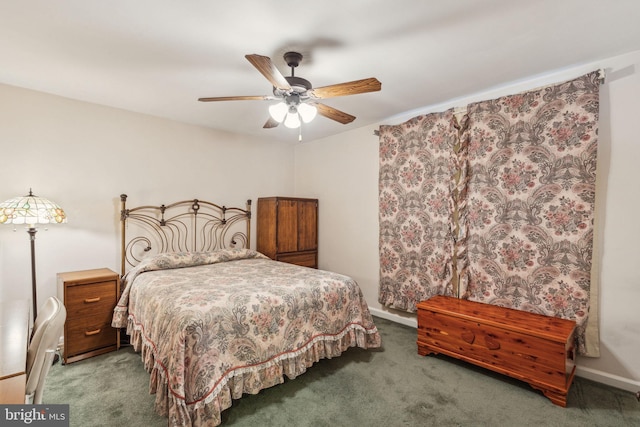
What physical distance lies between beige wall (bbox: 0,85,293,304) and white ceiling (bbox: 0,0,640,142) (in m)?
0.29

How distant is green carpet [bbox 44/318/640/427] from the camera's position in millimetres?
1944

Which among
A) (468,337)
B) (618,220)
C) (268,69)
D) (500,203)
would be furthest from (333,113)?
(618,220)

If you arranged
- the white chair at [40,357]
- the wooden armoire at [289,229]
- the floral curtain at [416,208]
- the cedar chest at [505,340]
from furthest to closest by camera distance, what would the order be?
the wooden armoire at [289,229] < the floral curtain at [416,208] < the cedar chest at [505,340] < the white chair at [40,357]

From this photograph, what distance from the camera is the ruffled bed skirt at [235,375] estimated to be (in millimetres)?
1766

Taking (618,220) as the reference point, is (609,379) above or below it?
below

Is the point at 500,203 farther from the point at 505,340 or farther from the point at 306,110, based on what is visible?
the point at 306,110

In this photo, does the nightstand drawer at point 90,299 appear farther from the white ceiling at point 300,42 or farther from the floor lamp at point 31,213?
the white ceiling at point 300,42

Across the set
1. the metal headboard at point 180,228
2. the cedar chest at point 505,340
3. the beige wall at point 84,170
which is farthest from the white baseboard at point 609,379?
the beige wall at point 84,170

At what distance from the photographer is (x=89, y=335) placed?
274 cm

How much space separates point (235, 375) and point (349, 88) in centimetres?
199

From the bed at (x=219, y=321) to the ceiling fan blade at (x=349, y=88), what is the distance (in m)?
1.48

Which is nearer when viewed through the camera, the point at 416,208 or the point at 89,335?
the point at 89,335

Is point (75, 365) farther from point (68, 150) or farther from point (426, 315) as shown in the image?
point (426, 315)

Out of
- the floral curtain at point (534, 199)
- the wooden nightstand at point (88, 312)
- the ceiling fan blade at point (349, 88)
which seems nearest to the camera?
the ceiling fan blade at point (349, 88)
